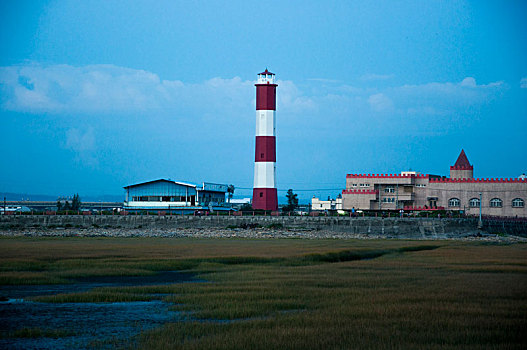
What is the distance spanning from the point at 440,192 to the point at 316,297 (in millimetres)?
66172

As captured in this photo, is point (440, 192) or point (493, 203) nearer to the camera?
point (493, 203)

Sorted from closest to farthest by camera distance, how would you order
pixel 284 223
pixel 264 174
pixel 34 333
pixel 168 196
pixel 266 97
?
pixel 34 333 → pixel 284 223 → pixel 264 174 → pixel 266 97 → pixel 168 196

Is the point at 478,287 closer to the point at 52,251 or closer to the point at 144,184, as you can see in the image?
the point at 52,251

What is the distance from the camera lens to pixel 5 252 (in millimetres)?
34406

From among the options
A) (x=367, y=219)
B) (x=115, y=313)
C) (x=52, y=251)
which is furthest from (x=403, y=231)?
(x=115, y=313)

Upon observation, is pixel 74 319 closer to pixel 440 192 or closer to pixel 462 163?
pixel 440 192

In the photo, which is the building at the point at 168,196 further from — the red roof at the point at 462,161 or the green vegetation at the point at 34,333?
the green vegetation at the point at 34,333

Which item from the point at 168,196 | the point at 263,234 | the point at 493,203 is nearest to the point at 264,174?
the point at 263,234

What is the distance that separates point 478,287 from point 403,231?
45.1m

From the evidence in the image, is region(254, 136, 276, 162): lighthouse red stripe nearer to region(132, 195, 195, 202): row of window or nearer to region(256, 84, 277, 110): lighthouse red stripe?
region(256, 84, 277, 110): lighthouse red stripe

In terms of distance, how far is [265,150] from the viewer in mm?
72188

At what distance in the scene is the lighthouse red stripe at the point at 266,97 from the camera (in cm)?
7262

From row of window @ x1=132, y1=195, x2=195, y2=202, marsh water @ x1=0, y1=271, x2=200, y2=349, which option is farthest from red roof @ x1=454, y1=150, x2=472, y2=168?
marsh water @ x1=0, y1=271, x2=200, y2=349

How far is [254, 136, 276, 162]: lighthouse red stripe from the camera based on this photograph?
72.1 metres
